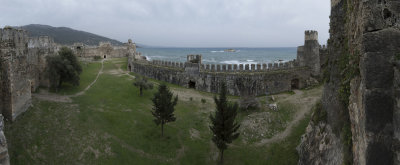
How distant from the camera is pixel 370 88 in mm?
8539

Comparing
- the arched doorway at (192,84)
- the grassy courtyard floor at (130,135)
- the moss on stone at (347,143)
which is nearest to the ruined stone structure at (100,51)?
the arched doorway at (192,84)

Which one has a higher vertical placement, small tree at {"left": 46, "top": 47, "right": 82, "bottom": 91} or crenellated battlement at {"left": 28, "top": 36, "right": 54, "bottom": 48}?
crenellated battlement at {"left": 28, "top": 36, "right": 54, "bottom": 48}

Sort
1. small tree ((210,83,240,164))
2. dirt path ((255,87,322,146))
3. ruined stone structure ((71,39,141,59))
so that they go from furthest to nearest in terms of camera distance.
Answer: ruined stone structure ((71,39,141,59)), dirt path ((255,87,322,146)), small tree ((210,83,240,164))

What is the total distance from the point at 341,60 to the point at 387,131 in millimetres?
4282

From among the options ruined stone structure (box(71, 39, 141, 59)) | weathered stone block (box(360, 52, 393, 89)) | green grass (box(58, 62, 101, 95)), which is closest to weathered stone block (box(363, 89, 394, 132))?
weathered stone block (box(360, 52, 393, 89))

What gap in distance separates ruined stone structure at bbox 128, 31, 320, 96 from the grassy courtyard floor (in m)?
5.24

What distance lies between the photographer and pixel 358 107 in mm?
9266

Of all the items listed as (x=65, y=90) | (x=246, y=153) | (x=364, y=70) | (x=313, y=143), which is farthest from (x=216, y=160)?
(x=65, y=90)

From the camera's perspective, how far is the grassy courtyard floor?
15.8m

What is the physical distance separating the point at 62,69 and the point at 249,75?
761 inches

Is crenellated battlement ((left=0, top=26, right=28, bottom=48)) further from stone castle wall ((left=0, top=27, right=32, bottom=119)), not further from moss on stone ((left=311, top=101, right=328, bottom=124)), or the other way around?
moss on stone ((left=311, top=101, right=328, bottom=124))

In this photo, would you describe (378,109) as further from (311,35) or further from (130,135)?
(311,35)

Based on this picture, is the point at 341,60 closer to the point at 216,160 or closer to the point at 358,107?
the point at 358,107

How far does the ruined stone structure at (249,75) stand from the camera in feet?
92.7
